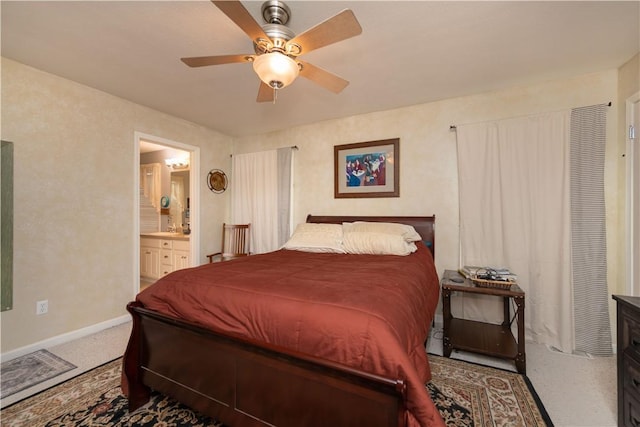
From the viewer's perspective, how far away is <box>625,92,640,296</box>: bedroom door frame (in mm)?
2174

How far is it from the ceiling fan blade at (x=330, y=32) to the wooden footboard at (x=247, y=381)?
155 cm

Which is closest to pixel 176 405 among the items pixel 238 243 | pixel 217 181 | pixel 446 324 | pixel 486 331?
pixel 446 324

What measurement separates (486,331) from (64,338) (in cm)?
395

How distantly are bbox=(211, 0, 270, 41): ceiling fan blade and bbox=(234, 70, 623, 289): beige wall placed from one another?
2.17 m

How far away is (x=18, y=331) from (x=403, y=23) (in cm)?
390

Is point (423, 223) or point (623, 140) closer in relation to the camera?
point (623, 140)

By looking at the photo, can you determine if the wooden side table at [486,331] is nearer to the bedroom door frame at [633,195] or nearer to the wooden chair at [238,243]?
the bedroom door frame at [633,195]

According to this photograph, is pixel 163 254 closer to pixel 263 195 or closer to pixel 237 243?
pixel 237 243

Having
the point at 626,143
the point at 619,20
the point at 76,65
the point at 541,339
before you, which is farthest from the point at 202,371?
the point at 626,143

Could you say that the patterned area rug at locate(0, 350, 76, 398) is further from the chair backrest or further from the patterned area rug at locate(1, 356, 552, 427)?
the chair backrest

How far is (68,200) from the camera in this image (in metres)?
2.66

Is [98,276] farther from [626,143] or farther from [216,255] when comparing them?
[626,143]

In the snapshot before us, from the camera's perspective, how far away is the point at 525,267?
2658 mm

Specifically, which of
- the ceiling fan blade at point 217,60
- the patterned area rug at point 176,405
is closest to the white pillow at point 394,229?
the patterned area rug at point 176,405
